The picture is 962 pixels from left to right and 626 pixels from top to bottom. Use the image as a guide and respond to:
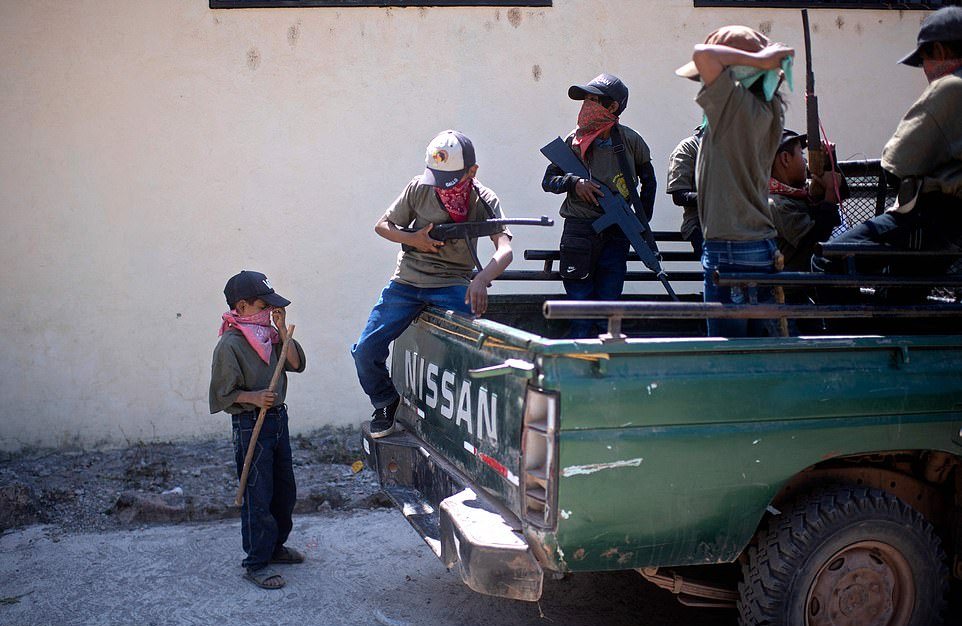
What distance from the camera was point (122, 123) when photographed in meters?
5.92

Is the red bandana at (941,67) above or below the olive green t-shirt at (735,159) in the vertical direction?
above

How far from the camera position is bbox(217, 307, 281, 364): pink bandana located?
14.1ft

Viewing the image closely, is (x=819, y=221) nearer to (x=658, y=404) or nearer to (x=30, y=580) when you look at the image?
(x=658, y=404)

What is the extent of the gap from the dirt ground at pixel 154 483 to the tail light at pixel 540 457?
256 cm

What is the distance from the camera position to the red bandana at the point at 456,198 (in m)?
4.21

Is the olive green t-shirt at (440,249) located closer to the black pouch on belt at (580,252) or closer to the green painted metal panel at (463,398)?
the green painted metal panel at (463,398)

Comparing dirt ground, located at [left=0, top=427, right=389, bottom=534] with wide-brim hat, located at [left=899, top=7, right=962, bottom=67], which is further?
dirt ground, located at [left=0, top=427, right=389, bottom=534]

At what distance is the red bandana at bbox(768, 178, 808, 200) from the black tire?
1.72 metres

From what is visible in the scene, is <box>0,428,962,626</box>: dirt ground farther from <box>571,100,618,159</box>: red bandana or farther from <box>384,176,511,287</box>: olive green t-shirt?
<box>571,100,618,159</box>: red bandana

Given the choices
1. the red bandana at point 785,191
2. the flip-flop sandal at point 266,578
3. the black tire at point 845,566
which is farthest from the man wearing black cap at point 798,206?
the flip-flop sandal at point 266,578

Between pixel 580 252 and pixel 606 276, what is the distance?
22cm

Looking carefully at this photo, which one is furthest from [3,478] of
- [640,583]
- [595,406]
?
[595,406]

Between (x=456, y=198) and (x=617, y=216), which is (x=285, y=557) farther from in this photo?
(x=617, y=216)

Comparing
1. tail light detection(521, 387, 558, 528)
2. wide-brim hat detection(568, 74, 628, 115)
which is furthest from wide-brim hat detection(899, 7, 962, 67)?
tail light detection(521, 387, 558, 528)
